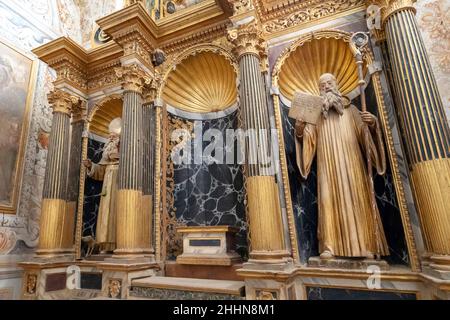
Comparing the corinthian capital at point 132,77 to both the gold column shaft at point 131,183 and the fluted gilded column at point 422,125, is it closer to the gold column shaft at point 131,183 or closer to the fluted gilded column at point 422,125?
the gold column shaft at point 131,183

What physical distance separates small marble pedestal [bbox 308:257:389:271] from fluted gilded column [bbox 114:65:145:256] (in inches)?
80.2

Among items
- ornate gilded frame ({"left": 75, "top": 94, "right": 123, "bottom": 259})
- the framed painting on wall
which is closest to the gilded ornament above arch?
ornate gilded frame ({"left": 75, "top": 94, "right": 123, "bottom": 259})

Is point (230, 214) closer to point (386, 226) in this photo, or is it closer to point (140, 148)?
point (140, 148)

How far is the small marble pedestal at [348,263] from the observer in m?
2.50

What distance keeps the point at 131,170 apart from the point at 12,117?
2.47 meters

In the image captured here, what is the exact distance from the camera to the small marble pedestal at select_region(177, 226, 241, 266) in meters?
3.24

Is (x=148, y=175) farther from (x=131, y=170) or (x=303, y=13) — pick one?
(x=303, y=13)

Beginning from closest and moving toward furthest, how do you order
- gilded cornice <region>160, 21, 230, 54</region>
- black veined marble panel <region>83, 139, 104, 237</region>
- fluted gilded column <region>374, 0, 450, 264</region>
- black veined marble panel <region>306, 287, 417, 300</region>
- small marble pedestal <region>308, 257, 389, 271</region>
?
fluted gilded column <region>374, 0, 450, 264</region>
black veined marble panel <region>306, 287, 417, 300</region>
small marble pedestal <region>308, 257, 389, 271</region>
gilded cornice <region>160, 21, 230, 54</region>
black veined marble panel <region>83, 139, 104, 237</region>

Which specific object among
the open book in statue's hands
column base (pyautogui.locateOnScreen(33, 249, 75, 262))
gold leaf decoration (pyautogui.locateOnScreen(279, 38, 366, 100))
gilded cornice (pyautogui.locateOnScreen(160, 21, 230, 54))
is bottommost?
column base (pyautogui.locateOnScreen(33, 249, 75, 262))

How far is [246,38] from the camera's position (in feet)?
10.5

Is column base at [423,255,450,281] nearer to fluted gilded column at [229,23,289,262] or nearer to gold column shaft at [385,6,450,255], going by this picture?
gold column shaft at [385,6,450,255]

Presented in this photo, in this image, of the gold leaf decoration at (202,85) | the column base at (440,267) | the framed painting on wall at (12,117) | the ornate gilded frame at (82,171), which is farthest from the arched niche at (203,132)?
the framed painting on wall at (12,117)

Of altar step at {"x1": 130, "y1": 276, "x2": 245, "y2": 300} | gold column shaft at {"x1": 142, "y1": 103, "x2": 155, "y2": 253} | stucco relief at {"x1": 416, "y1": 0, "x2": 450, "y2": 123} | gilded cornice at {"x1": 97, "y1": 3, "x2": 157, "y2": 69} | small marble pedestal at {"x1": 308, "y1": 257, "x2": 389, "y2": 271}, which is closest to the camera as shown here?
small marble pedestal at {"x1": 308, "y1": 257, "x2": 389, "y2": 271}

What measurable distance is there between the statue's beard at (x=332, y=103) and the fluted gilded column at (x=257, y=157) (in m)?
0.60
